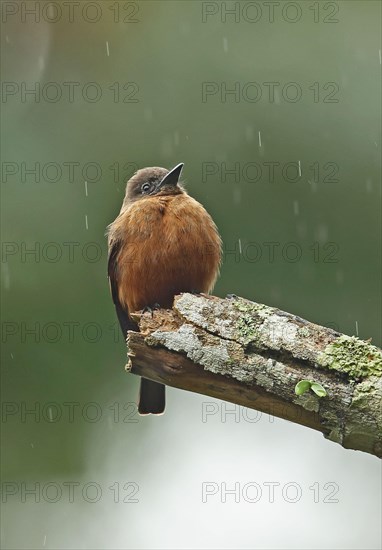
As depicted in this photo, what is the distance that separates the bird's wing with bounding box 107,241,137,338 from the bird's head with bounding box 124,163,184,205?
0.52 meters

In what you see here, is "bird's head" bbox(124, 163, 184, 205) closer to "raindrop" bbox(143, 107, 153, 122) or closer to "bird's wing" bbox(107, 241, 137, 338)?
"bird's wing" bbox(107, 241, 137, 338)

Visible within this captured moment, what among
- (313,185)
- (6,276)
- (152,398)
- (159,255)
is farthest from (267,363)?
(6,276)

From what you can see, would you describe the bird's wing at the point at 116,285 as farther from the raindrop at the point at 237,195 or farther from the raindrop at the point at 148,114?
the raindrop at the point at 148,114

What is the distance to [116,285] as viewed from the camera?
5.66m

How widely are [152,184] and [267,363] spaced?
2424mm

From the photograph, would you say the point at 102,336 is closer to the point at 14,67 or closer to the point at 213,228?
the point at 213,228

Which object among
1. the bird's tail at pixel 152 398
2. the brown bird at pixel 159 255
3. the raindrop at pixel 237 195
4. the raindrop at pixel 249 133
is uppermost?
the raindrop at pixel 249 133

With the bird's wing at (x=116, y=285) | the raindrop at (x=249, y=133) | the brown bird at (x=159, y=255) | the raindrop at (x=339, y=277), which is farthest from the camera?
the raindrop at (x=249, y=133)

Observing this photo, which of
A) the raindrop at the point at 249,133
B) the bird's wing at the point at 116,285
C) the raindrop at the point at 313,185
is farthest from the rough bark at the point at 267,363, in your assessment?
the raindrop at the point at 249,133

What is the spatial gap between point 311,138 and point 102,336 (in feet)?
7.05

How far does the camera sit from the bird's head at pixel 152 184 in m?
5.84

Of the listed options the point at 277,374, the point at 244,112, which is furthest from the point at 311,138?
the point at 277,374

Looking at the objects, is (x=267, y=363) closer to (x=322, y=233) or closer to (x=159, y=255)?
(x=159, y=255)

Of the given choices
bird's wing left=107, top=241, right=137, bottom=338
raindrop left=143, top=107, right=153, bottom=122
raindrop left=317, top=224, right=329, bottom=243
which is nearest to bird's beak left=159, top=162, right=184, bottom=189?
bird's wing left=107, top=241, right=137, bottom=338
